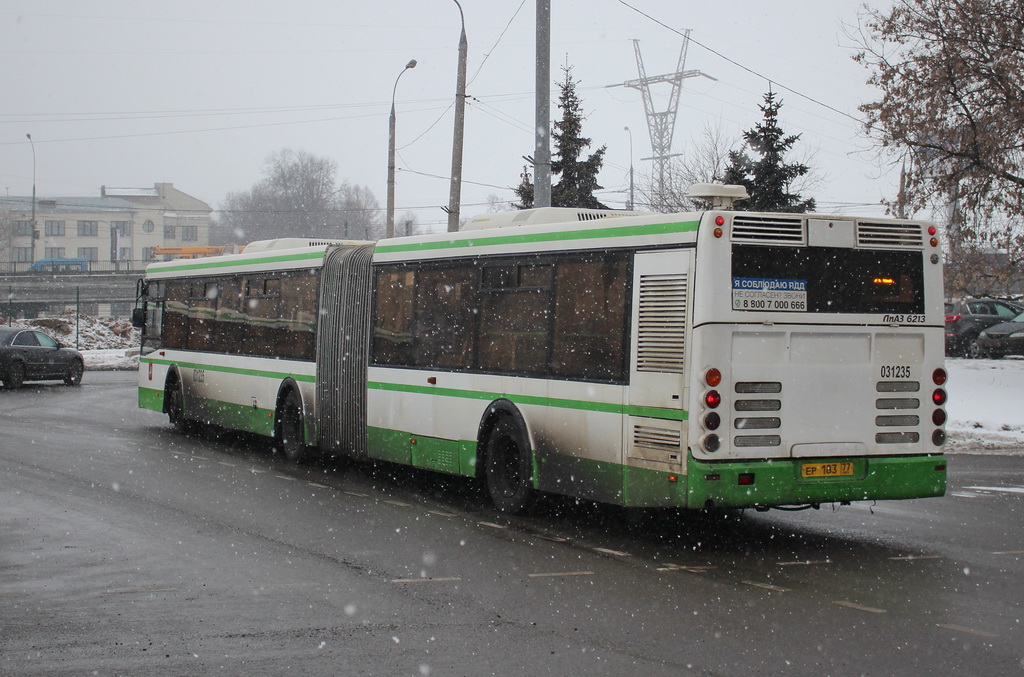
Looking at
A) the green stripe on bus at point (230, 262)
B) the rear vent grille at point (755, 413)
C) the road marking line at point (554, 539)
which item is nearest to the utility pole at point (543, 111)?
the green stripe on bus at point (230, 262)

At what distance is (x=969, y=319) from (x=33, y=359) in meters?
28.4

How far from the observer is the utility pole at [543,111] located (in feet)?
61.1

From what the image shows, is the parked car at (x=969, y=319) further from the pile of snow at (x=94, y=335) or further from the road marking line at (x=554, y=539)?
the road marking line at (x=554, y=539)

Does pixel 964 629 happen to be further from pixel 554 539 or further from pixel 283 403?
pixel 283 403

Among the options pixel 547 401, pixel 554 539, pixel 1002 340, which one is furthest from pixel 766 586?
pixel 1002 340

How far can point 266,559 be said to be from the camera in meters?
9.28

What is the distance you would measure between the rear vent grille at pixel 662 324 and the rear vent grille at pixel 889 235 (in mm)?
1663

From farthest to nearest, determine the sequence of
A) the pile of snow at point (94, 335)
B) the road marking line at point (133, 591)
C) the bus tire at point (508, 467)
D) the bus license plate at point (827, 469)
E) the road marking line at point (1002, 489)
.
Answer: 1. the pile of snow at point (94, 335)
2. the road marking line at point (1002, 489)
3. the bus tire at point (508, 467)
4. the bus license plate at point (827, 469)
5. the road marking line at point (133, 591)

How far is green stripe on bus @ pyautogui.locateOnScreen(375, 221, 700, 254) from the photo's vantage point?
1000cm

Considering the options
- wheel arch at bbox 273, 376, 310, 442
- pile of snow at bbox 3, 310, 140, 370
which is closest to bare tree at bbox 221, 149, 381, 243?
pile of snow at bbox 3, 310, 140, 370

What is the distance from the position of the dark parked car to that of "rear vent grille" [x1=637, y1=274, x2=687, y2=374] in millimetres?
24758

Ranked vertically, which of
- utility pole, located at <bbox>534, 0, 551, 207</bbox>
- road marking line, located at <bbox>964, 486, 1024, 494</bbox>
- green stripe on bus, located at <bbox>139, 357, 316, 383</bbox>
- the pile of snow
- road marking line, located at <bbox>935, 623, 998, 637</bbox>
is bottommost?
road marking line, located at <bbox>935, 623, 998, 637</bbox>

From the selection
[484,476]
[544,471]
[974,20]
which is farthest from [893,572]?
[974,20]

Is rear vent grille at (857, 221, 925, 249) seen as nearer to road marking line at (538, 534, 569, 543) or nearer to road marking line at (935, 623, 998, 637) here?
road marking line at (538, 534, 569, 543)
